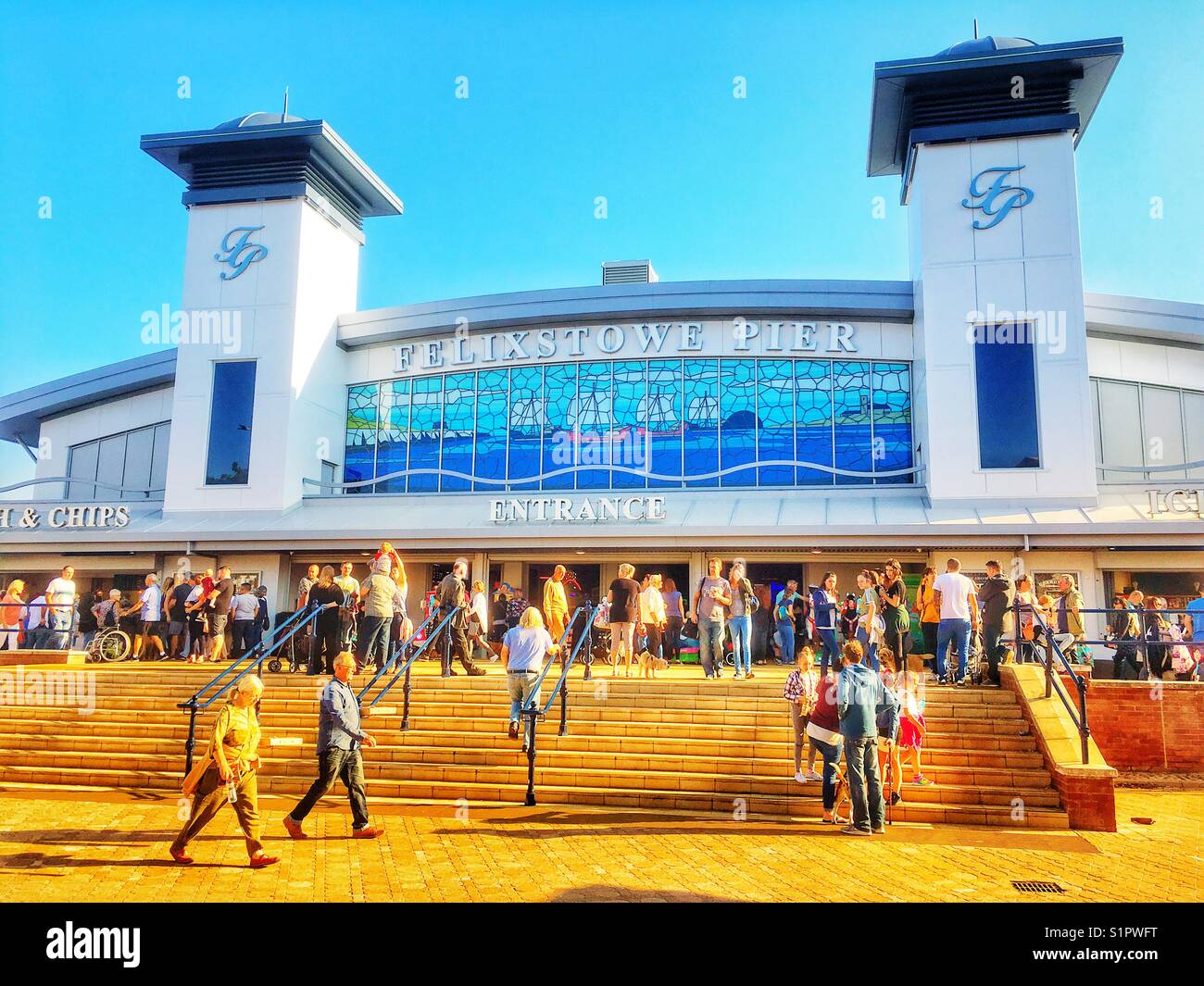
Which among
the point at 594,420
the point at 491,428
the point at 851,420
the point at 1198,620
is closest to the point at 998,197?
the point at 851,420

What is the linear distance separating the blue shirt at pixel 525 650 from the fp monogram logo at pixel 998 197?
47.5 feet

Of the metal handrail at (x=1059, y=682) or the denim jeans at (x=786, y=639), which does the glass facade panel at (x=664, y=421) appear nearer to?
the denim jeans at (x=786, y=639)

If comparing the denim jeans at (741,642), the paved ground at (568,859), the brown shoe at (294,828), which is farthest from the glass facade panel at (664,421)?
the brown shoe at (294,828)

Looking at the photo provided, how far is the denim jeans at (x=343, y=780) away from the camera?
25.7 ft

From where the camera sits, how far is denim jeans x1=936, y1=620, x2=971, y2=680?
11695mm

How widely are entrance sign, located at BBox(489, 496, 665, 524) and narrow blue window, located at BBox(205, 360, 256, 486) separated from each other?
6.73m

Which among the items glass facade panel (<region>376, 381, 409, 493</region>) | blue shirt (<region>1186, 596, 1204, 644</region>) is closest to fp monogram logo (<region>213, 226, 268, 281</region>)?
glass facade panel (<region>376, 381, 409, 493</region>)

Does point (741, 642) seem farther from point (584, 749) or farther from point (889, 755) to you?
point (889, 755)

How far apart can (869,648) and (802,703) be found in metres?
2.99

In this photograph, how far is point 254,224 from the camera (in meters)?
23.1

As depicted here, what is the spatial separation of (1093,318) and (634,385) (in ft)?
32.8
